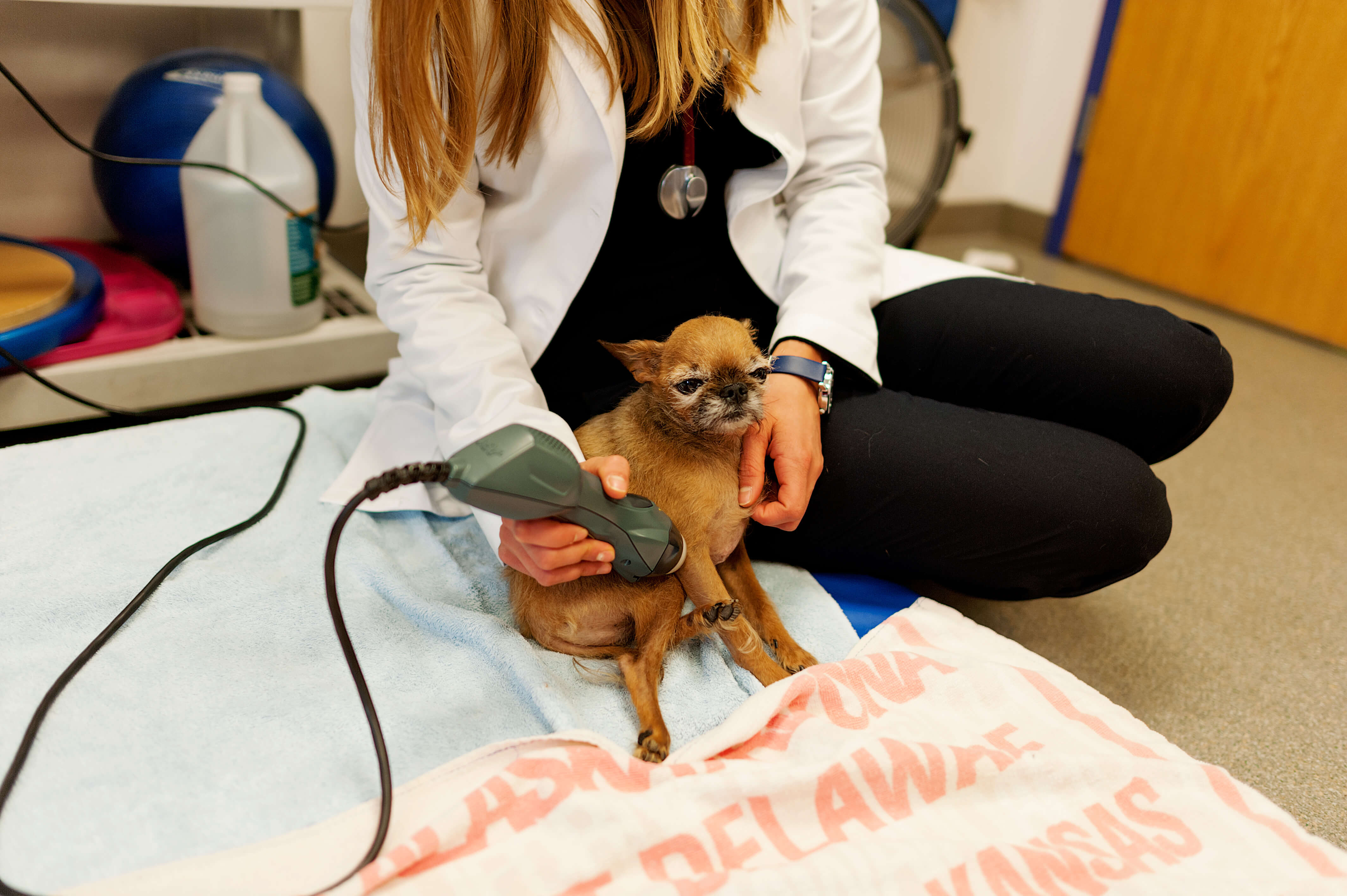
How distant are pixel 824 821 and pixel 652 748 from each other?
0.19m

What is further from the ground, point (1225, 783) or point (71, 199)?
point (71, 199)

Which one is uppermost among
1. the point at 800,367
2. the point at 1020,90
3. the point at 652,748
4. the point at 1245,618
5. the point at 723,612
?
the point at 1020,90

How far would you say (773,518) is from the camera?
3.27 feet

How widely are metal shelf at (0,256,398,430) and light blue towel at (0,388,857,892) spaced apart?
251 millimetres

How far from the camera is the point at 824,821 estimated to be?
2.68 feet

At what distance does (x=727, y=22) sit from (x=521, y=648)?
803 mm

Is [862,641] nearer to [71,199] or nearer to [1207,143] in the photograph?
[71,199]

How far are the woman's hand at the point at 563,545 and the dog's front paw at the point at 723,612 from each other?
0.13 m

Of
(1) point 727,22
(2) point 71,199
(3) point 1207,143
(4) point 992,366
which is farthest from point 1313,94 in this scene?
(2) point 71,199

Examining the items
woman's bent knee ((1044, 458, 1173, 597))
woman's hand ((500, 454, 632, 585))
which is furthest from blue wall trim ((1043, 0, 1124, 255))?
woman's hand ((500, 454, 632, 585))

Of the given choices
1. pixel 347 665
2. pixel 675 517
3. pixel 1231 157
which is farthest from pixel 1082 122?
pixel 347 665

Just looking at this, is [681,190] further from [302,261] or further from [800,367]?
[302,261]

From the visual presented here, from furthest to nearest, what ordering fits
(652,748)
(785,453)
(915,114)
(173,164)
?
(915,114), (173,164), (785,453), (652,748)

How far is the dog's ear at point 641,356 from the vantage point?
3.13ft
